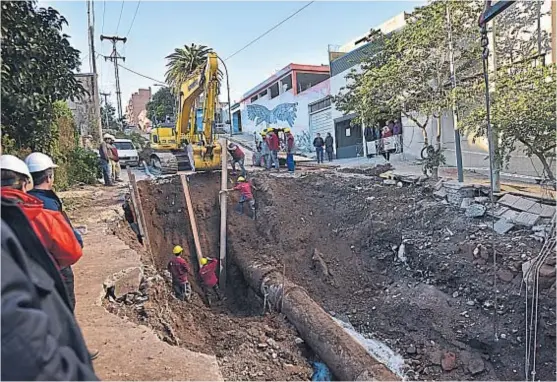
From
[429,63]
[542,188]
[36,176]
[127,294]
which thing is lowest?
[127,294]

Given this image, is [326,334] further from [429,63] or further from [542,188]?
[429,63]

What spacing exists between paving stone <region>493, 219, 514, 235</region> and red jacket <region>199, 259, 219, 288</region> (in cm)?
526

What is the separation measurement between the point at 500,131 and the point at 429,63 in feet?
13.8

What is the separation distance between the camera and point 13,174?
2.55 metres

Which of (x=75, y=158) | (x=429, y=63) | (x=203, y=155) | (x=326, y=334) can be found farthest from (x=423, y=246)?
(x=75, y=158)

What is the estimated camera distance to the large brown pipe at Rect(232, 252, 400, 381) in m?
4.99

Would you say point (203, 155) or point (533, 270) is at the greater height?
point (203, 155)

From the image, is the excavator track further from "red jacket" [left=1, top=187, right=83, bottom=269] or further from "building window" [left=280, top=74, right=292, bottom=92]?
"building window" [left=280, top=74, right=292, bottom=92]

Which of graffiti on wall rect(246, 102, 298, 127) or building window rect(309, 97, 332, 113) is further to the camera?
graffiti on wall rect(246, 102, 298, 127)

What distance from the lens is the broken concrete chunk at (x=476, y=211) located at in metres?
8.35

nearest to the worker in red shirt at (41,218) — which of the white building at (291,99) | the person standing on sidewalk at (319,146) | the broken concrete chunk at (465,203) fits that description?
the broken concrete chunk at (465,203)

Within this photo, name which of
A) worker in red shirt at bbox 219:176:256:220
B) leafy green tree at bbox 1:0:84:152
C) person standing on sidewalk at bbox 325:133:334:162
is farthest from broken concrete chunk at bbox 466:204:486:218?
person standing on sidewalk at bbox 325:133:334:162

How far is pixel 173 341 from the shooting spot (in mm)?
4918

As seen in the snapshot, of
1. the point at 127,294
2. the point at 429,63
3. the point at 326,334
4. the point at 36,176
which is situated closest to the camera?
the point at 36,176
